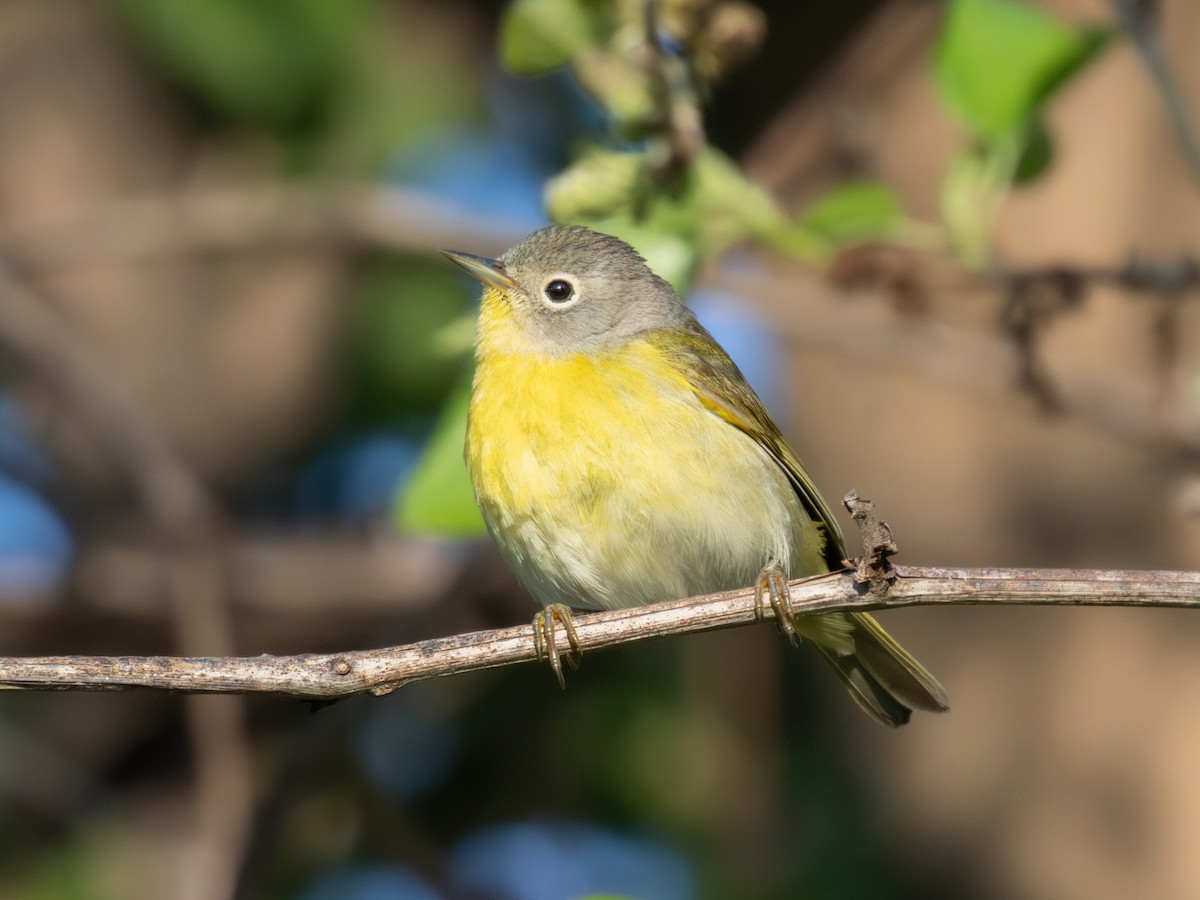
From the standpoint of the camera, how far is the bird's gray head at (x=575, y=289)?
14.2 ft

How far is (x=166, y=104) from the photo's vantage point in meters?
6.66

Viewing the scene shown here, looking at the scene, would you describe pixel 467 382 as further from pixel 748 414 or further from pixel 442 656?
pixel 442 656

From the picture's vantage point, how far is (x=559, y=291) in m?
4.45

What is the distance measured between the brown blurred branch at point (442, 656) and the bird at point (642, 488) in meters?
0.63

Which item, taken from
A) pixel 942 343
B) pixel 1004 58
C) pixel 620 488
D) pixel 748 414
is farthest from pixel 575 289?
pixel 1004 58

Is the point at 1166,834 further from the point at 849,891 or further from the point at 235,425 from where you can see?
the point at 235,425

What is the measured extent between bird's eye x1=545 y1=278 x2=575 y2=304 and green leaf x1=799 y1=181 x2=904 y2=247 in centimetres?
102

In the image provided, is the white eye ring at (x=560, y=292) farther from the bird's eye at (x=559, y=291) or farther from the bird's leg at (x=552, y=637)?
the bird's leg at (x=552, y=637)

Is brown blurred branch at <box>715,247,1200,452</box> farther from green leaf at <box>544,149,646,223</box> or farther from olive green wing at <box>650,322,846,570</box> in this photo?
green leaf at <box>544,149,646,223</box>

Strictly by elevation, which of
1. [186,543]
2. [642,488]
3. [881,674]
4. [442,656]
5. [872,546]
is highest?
[186,543]

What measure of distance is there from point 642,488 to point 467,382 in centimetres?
58

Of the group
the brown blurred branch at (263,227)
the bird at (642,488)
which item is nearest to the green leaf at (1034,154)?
the bird at (642,488)

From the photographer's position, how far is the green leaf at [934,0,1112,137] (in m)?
3.40

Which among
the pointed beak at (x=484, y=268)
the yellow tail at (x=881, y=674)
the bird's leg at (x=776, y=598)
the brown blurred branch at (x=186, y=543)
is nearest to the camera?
the bird's leg at (x=776, y=598)
